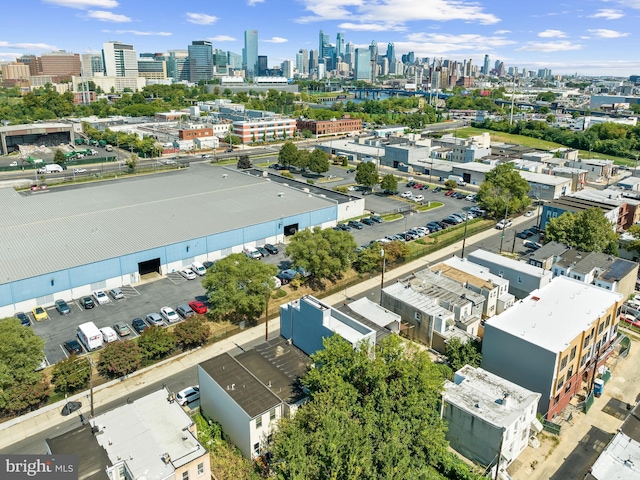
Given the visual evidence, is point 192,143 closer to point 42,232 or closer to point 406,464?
point 42,232

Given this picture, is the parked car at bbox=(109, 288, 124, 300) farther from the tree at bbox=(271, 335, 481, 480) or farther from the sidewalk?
the tree at bbox=(271, 335, 481, 480)

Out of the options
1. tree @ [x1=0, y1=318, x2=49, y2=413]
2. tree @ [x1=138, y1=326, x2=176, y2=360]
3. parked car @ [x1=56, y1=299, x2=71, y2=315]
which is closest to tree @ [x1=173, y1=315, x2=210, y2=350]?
tree @ [x1=138, y1=326, x2=176, y2=360]

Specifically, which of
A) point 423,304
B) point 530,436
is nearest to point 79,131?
point 423,304

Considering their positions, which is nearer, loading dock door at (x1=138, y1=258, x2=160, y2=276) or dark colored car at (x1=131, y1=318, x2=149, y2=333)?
dark colored car at (x1=131, y1=318, x2=149, y2=333)

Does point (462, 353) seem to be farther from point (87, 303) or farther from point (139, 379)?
point (87, 303)

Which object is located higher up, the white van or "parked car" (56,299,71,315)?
the white van

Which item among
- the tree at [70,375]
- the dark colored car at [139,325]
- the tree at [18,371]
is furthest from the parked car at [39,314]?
the tree at [70,375]
